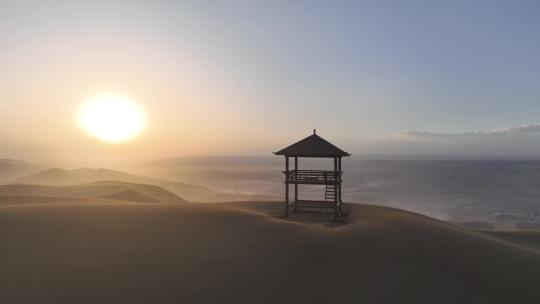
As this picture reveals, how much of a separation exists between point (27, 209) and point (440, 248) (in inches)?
674

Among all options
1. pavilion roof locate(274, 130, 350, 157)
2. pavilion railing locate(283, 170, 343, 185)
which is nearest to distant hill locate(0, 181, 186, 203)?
pavilion railing locate(283, 170, 343, 185)

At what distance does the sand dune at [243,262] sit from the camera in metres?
9.09

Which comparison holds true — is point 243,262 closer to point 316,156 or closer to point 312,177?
point 316,156

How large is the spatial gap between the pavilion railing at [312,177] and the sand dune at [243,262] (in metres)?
3.99

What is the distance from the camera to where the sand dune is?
909 centimetres

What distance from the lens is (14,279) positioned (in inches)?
359

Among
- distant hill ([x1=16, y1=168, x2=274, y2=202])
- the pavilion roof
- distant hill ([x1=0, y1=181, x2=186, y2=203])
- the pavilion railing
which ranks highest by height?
the pavilion roof

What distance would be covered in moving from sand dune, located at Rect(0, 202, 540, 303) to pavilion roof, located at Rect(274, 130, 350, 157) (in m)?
4.29

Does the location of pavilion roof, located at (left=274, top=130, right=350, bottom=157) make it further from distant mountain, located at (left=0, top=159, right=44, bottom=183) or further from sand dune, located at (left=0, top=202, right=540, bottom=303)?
distant mountain, located at (left=0, top=159, right=44, bottom=183)

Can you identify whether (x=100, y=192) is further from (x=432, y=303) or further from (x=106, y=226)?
(x=432, y=303)

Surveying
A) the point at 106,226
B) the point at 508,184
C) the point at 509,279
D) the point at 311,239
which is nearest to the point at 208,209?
the point at 106,226

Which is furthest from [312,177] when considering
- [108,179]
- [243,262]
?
[108,179]

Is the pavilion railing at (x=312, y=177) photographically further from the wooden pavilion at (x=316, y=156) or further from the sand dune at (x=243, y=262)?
the sand dune at (x=243, y=262)

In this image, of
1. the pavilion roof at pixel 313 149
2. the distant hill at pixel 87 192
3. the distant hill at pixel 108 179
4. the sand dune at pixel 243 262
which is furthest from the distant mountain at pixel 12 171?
the pavilion roof at pixel 313 149
